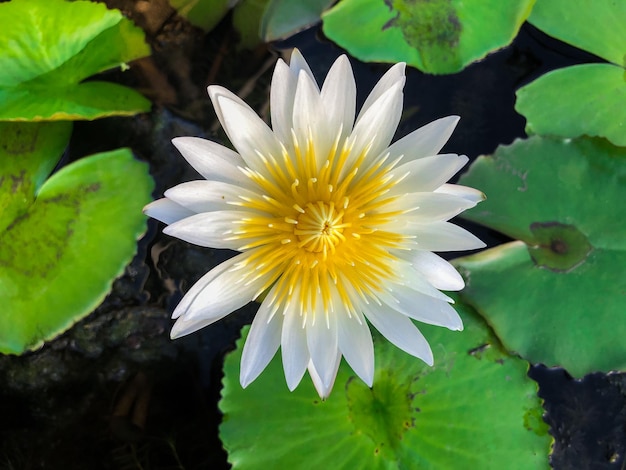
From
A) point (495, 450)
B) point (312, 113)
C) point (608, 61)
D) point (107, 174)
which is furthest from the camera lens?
Answer: point (608, 61)

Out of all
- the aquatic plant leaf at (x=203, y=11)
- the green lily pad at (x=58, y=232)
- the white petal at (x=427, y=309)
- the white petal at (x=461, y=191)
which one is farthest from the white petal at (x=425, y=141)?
the aquatic plant leaf at (x=203, y=11)

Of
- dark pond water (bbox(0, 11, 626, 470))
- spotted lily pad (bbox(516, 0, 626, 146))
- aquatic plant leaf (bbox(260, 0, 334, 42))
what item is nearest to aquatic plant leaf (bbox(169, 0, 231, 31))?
aquatic plant leaf (bbox(260, 0, 334, 42))

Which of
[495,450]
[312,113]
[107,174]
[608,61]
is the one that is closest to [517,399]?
[495,450]

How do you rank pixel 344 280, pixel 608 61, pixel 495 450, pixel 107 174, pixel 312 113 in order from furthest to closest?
1. pixel 608 61
2. pixel 107 174
3. pixel 495 450
4. pixel 344 280
5. pixel 312 113

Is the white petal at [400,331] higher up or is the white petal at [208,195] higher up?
the white petal at [208,195]

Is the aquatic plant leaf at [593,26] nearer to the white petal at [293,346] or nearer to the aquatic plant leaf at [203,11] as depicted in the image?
the aquatic plant leaf at [203,11]

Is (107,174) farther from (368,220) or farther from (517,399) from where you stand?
(517,399)

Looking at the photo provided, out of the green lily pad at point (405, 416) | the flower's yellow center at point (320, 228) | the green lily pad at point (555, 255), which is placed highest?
the flower's yellow center at point (320, 228)
